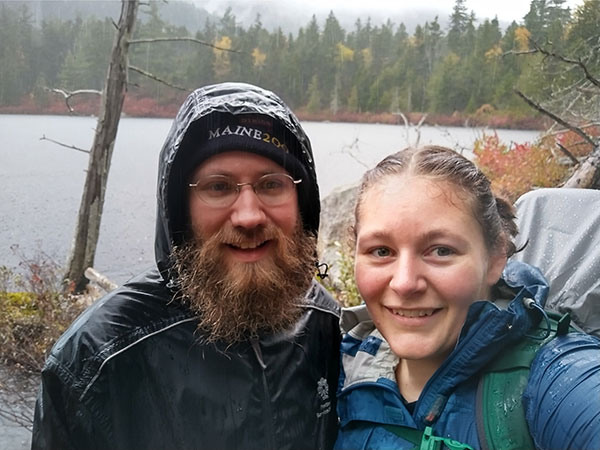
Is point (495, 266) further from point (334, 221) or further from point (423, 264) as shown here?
point (334, 221)

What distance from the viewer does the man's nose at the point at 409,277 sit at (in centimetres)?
108

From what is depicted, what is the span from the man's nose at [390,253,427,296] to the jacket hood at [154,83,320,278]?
0.58 m

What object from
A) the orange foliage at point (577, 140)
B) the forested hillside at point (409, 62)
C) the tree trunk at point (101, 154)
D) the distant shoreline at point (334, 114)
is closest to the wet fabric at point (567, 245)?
the forested hillside at point (409, 62)

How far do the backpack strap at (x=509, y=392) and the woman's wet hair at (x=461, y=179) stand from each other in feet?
0.73

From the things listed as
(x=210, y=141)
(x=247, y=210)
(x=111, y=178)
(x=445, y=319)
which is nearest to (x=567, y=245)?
(x=445, y=319)

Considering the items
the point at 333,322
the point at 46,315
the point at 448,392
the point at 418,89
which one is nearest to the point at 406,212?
the point at 448,392

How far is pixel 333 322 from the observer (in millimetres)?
1639

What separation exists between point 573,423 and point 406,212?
0.48 metres

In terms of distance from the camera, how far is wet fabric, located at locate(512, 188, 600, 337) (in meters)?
1.13

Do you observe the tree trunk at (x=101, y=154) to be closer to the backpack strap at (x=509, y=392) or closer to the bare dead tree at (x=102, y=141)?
the bare dead tree at (x=102, y=141)

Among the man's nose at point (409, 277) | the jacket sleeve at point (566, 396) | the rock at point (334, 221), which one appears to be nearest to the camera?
the jacket sleeve at point (566, 396)

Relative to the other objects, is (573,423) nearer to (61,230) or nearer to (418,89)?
(418,89)

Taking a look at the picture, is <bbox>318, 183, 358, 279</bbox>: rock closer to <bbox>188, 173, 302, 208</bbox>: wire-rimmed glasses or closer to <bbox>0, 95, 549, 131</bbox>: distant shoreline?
<bbox>0, 95, 549, 131</bbox>: distant shoreline

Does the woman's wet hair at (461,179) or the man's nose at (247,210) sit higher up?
the woman's wet hair at (461,179)
